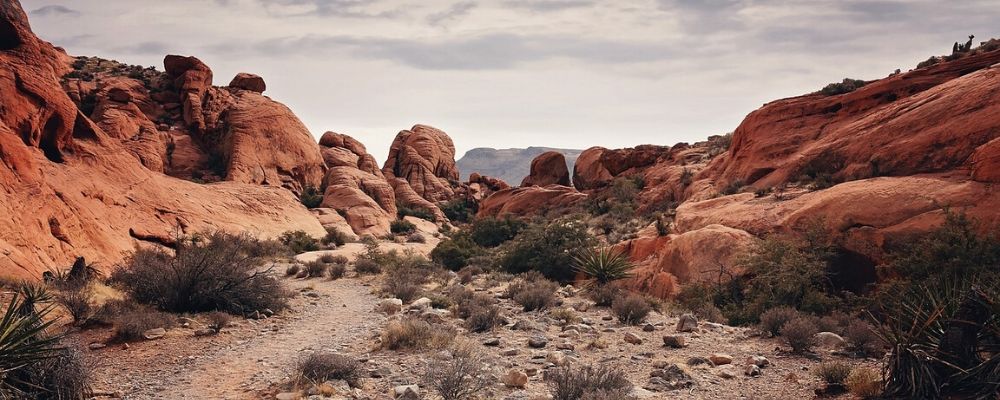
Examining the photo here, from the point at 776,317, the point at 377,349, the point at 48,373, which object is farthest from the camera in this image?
the point at 776,317

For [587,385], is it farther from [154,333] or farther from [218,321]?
[154,333]

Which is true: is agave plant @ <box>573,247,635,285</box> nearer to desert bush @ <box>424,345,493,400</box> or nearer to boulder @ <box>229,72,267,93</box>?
desert bush @ <box>424,345,493,400</box>

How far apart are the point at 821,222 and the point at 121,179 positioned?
86.7 feet

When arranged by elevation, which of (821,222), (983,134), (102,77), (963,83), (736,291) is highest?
(102,77)

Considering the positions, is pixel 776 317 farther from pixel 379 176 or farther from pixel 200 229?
pixel 379 176

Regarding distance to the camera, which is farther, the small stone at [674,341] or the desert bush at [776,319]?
the desert bush at [776,319]

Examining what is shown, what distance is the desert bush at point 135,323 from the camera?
9.17 m

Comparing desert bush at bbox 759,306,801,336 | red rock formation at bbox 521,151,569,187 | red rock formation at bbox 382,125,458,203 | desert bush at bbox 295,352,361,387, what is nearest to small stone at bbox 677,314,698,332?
desert bush at bbox 759,306,801,336

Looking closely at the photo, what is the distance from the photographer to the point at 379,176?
54156mm

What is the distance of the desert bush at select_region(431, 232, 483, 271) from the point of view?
2633 centimetres

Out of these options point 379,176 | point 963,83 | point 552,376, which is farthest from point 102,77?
point 963,83

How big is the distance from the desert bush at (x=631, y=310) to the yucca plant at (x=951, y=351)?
233 inches

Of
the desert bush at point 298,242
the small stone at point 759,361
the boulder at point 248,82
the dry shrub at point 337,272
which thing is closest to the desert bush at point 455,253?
the dry shrub at point 337,272

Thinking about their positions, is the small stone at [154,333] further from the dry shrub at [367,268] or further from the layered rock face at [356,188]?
the layered rock face at [356,188]
